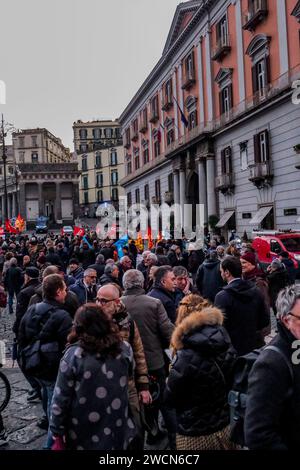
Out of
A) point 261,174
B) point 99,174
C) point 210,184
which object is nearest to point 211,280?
point 261,174

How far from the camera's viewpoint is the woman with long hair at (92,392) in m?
3.20

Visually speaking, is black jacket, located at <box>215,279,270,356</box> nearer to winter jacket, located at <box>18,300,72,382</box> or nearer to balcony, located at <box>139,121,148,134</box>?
winter jacket, located at <box>18,300,72,382</box>

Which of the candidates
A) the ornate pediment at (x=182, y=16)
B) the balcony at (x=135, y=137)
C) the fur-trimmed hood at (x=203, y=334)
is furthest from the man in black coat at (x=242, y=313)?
the balcony at (x=135, y=137)

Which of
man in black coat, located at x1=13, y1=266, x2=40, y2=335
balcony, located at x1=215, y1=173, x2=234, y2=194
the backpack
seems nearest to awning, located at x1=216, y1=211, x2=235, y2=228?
balcony, located at x1=215, y1=173, x2=234, y2=194

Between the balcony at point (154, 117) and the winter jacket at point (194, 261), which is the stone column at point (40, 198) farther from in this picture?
the winter jacket at point (194, 261)

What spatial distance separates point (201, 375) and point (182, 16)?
3640 centimetres

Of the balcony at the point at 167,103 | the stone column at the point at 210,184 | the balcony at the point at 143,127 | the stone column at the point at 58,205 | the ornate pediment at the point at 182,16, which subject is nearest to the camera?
the stone column at the point at 210,184

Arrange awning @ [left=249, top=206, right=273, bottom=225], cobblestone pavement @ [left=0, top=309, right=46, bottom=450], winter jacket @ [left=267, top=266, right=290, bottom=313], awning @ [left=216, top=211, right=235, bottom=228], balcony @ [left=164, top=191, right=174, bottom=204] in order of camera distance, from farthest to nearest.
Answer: balcony @ [left=164, top=191, right=174, bottom=204], awning @ [left=216, top=211, right=235, bottom=228], awning @ [left=249, top=206, right=273, bottom=225], winter jacket @ [left=267, top=266, right=290, bottom=313], cobblestone pavement @ [left=0, top=309, right=46, bottom=450]

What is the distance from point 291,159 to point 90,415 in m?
19.8

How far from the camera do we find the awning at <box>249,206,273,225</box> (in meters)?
23.2

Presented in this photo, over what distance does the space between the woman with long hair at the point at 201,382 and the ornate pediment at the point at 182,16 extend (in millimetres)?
34351

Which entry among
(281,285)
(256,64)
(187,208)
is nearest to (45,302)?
(281,285)

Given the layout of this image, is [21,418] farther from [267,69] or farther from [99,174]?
[99,174]

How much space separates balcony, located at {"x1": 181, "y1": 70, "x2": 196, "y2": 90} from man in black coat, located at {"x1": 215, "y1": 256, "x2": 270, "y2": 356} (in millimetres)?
29934
